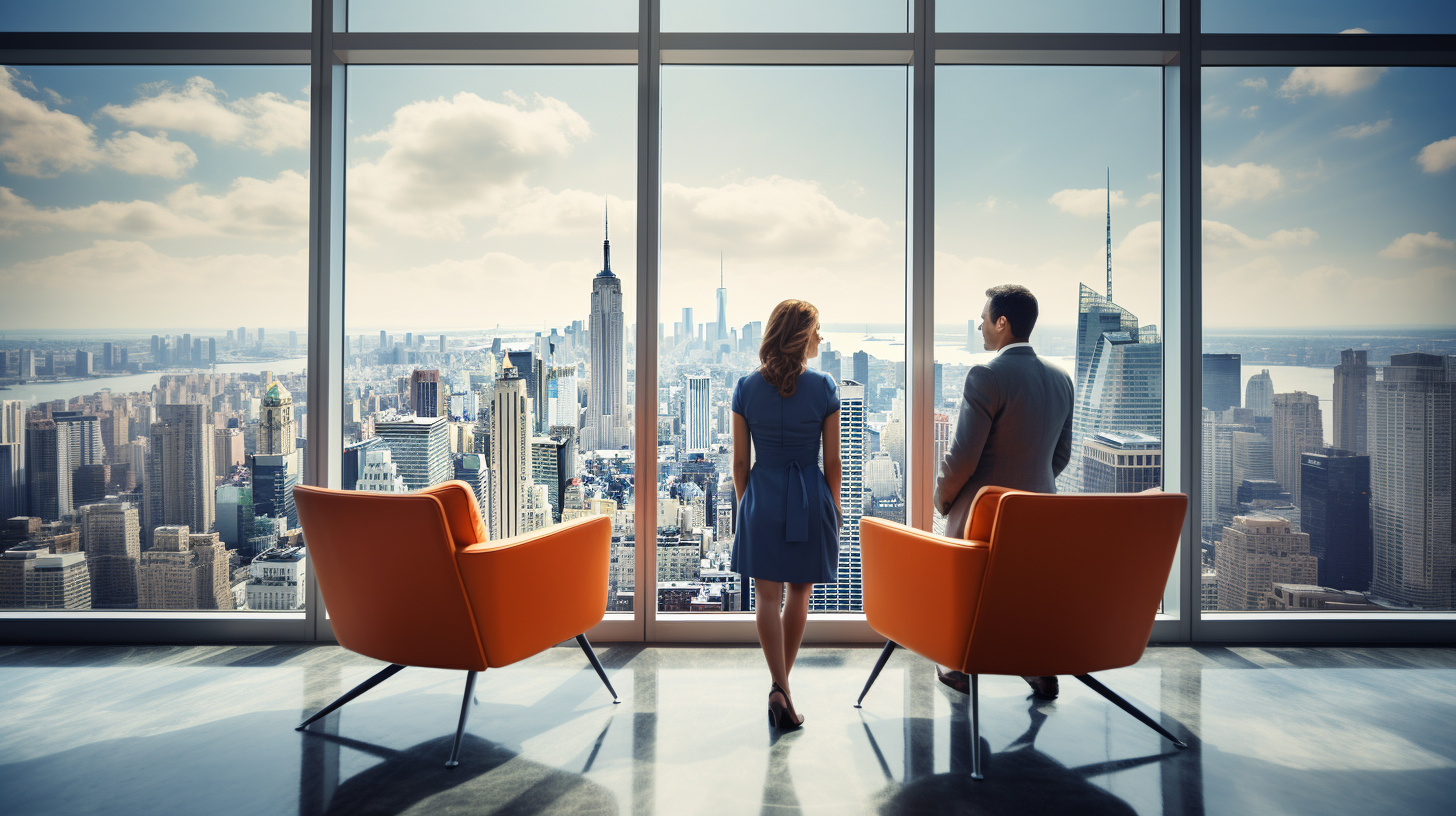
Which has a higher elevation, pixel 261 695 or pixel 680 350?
pixel 680 350

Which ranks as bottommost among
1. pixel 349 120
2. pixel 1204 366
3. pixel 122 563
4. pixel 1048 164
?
pixel 122 563

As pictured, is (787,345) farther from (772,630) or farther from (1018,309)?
(772,630)

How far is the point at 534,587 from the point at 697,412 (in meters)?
1.31

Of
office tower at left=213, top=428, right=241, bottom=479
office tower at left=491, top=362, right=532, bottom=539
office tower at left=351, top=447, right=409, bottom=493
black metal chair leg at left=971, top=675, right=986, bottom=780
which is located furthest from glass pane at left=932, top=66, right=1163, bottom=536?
office tower at left=213, top=428, right=241, bottom=479

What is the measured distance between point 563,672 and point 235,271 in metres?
2.64

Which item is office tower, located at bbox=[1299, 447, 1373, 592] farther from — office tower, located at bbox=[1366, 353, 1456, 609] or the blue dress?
the blue dress

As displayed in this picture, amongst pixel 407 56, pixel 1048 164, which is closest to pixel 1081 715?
pixel 1048 164

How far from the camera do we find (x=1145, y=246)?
10.3ft

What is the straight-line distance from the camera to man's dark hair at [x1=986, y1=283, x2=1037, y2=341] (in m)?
2.31

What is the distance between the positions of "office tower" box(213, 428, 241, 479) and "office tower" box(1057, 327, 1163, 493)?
4.24 m

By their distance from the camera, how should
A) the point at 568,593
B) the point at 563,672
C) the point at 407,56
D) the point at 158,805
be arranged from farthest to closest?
the point at 407,56, the point at 563,672, the point at 568,593, the point at 158,805

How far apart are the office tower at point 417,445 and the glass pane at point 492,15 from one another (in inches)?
77.8

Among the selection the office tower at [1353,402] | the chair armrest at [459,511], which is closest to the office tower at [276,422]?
the chair armrest at [459,511]

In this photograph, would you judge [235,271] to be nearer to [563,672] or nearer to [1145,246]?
[563,672]
